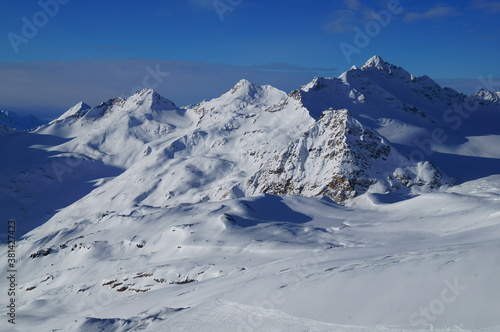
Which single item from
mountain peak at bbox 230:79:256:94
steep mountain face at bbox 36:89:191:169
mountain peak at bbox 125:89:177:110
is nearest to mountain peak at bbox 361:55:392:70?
mountain peak at bbox 230:79:256:94

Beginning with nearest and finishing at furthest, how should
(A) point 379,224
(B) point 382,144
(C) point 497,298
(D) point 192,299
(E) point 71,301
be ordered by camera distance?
(C) point 497,298, (D) point 192,299, (E) point 71,301, (A) point 379,224, (B) point 382,144

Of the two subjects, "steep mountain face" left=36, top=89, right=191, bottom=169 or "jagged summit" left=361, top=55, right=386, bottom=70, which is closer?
"jagged summit" left=361, top=55, right=386, bottom=70

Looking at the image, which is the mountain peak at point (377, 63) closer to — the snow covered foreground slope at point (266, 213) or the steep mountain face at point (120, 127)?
the snow covered foreground slope at point (266, 213)

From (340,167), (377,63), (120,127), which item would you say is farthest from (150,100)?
(340,167)

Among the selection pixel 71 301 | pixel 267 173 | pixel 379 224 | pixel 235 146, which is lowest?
pixel 71 301

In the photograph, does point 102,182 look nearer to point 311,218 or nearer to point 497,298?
point 311,218

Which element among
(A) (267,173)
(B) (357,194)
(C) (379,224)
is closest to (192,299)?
(C) (379,224)

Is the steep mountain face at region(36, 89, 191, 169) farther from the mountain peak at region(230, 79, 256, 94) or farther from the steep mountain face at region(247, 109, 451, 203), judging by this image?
the steep mountain face at region(247, 109, 451, 203)

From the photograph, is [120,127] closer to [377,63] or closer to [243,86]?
[243,86]
